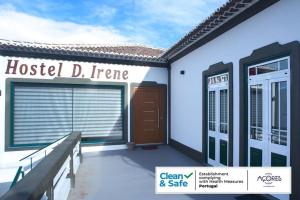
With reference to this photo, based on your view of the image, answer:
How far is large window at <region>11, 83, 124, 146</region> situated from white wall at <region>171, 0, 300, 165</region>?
7.90 feet

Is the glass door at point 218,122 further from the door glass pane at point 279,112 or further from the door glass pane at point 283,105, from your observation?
the door glass pane at point 283,105

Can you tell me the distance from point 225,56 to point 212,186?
3140 mm

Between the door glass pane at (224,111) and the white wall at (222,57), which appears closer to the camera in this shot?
the white wall at (222,57)

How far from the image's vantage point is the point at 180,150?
7742mm

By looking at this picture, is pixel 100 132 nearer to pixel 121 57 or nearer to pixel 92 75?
pixel 92 75

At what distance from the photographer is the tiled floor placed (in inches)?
164

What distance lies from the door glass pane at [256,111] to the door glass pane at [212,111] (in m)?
1.44

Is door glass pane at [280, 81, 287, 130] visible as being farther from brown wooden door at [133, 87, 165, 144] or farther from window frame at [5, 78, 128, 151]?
window frame at [5, 78, 128, 151]

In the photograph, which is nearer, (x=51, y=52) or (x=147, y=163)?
(x=147, y=163)

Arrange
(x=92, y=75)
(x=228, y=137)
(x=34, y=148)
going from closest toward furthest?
(x=228, y=137), (x=34, y=148), (x=92, y=75)

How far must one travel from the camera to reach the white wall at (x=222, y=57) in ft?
11.8

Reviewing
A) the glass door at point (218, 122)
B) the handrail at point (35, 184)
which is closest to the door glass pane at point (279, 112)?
the glass door at point (218, 122)

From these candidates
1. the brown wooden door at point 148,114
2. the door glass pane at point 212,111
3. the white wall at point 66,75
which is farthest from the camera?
the brown wooden door at point 148,114

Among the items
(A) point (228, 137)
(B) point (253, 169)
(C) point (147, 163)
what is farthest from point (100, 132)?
(B) point (253, 169)
